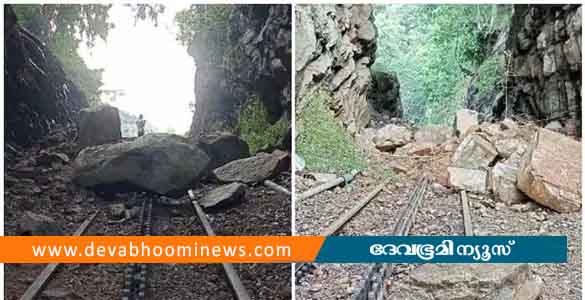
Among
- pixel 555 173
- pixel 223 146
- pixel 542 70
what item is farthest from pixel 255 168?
pixel 542 70

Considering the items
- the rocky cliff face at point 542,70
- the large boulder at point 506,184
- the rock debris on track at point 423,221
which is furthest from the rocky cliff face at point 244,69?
the large boulder at point 506,184

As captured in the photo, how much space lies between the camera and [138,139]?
2664mm

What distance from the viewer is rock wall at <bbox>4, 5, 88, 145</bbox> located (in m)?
2.66

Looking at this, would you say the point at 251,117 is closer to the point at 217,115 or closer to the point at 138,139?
the point at 217,115

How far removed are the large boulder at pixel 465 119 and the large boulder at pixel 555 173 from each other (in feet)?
1.09

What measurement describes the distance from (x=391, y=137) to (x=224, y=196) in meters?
0.96

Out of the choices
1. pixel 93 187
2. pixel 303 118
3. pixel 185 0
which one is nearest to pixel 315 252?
pixel 303 118

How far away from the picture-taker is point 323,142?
2.82 m

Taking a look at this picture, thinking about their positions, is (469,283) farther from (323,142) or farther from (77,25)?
(77,25)

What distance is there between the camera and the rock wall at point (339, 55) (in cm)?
277

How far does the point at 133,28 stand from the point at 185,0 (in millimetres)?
285

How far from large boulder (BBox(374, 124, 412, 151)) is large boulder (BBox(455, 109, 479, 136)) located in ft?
0.87

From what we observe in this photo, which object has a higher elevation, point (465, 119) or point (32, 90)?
point (32, 90)

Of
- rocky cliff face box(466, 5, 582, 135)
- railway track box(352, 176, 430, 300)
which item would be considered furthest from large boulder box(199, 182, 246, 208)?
rocky cliff face box(466, 5, 582, 135)
